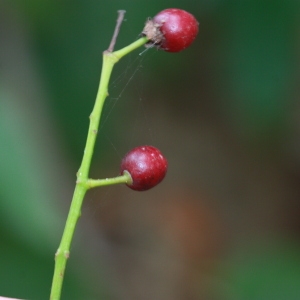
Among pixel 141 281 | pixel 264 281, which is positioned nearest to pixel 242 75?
pixel 264 281

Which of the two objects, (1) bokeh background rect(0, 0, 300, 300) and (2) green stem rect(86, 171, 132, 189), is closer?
(2) green stem rect(86, 171, 132, 189)

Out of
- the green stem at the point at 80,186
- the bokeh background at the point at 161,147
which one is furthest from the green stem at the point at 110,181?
the bokeh background at the point at 161,147

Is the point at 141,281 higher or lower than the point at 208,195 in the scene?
lower

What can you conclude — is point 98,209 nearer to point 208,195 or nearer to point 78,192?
point 208,195

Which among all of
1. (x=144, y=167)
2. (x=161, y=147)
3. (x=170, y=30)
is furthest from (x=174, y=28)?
(x=161, y=147)

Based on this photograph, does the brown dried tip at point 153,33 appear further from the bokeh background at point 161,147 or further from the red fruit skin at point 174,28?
the bokeh background at point 161,147

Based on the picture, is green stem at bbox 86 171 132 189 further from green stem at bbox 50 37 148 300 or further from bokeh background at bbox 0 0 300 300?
bokeh background at bbox 0 0 300 300

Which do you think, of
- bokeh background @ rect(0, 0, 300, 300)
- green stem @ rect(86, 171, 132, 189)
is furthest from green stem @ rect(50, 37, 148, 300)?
bokeh background @ rect(0, 0, 300, 300)
